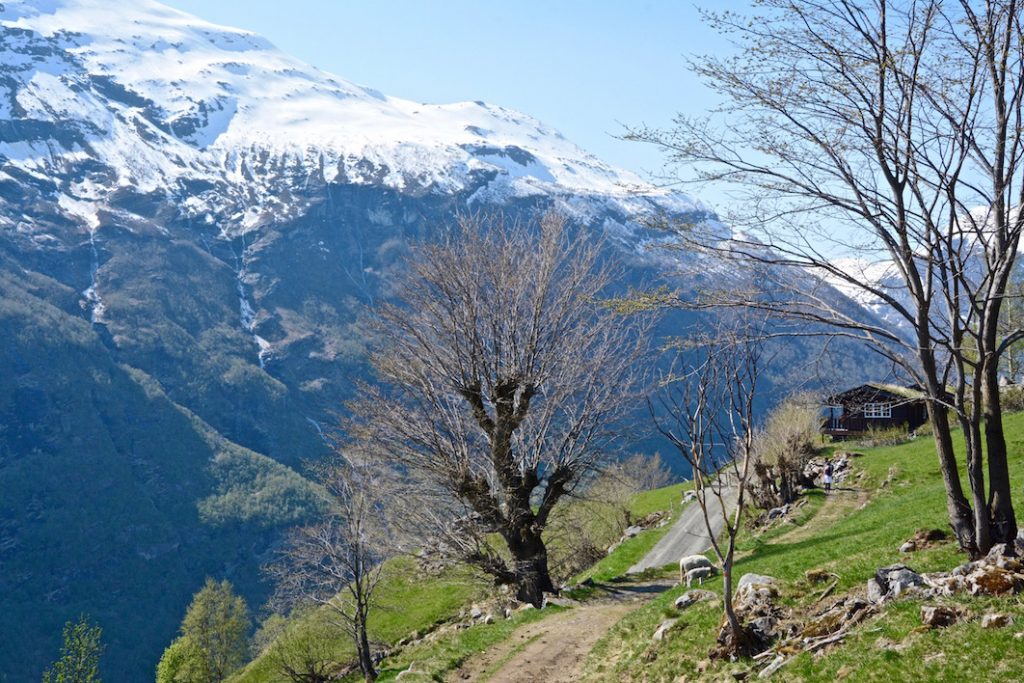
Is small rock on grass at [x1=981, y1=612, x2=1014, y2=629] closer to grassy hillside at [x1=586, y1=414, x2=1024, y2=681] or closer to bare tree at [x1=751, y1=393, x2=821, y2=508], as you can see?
grassy hillside at [x1=586, y1=414, x2=1024, y2=681]

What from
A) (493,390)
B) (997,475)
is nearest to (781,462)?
(493,390)

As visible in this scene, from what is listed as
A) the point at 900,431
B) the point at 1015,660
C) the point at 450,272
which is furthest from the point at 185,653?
the point at 1015,660

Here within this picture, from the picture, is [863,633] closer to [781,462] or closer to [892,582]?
[892,582]

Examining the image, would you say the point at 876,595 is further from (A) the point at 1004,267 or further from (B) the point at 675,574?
(B) the point at 675,574

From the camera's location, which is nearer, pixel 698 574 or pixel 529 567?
pixel 698 574

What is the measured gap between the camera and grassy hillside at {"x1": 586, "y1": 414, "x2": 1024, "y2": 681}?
29.3ft

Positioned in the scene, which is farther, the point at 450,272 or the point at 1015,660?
the point at 450,272

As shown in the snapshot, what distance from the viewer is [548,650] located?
53.7 feet

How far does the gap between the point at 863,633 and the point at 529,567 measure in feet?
41.5

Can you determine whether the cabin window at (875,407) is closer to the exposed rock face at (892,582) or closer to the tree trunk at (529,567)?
the exposed rock face at (892,582)

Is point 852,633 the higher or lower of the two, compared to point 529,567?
higher

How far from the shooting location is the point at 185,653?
80625mm

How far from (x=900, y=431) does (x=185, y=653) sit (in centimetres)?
6732

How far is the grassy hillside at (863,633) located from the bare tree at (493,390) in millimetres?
5174
